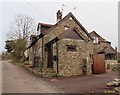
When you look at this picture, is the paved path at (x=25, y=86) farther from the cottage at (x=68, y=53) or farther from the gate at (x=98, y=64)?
the gate at (x=98, y=64)

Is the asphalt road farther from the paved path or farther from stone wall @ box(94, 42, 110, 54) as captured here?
stone wall @ box(94, 42, 110, 54)

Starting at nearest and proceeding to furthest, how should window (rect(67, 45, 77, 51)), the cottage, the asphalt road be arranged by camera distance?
the asphalt road
the cottage
window (rect(67, 45, 77, 51))

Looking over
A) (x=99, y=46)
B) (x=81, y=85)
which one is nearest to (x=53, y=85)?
(x=81, y=85)

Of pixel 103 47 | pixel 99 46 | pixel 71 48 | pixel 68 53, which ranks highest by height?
pixel 99 46

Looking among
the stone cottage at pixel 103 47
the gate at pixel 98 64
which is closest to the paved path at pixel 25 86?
the gate at pixel 98 64

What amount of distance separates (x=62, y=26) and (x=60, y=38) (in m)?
6.13

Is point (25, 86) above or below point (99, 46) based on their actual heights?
below

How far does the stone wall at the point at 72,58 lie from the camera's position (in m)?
24.8

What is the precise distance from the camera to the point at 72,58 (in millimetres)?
25562

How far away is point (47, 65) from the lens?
30.6 meters

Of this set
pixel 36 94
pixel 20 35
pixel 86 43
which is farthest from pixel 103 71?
pixel 20 35

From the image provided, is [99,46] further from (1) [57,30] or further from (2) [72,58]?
(2) [72,58]

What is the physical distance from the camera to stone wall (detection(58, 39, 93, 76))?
81.5 feet

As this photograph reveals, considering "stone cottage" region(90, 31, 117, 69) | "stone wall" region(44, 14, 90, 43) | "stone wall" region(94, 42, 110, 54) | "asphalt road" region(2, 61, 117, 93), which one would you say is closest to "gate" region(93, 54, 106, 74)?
"stone wall" region(44, 14, 90, 43)
